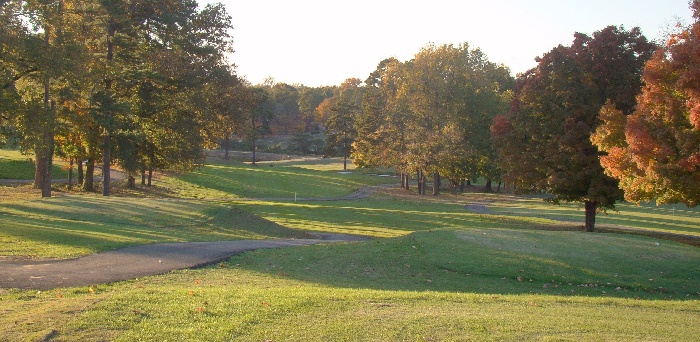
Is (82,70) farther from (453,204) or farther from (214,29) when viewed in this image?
(453,204)

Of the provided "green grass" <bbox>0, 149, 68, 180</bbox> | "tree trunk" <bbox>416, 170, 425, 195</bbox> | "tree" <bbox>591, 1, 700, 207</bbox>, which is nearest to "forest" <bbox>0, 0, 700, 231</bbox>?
"tree" <bbox>591, 1, 700, 207</bbox>

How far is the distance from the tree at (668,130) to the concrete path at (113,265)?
14465mm

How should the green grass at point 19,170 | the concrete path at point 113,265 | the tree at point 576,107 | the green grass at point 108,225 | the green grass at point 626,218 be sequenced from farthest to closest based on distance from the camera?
the green grass at point 19,170 → the green grass at point 626,218 → the tree at point 576,107 → the green grass at point 108,225 → the concrete path at point 113,265

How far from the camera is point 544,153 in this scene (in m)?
30.2

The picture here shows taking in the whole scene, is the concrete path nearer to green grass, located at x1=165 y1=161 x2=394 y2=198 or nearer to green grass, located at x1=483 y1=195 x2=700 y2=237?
green grass, located at x1=483 y1=195 x2=700 y2=237

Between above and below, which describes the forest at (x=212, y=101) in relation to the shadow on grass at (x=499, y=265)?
above

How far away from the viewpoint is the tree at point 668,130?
19.2 metres

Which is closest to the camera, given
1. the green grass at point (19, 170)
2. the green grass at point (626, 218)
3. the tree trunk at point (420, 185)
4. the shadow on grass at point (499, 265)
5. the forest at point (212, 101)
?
the shadow on grass at point (499, 265)

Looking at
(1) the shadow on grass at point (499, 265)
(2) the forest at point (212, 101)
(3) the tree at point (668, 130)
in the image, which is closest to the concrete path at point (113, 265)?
(1) the shadow on grass at point (499, 265)

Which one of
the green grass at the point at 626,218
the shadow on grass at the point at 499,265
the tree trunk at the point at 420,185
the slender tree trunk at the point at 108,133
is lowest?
the green grass at the point at 626,218

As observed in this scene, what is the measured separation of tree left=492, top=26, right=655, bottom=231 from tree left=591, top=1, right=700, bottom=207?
5.82 m

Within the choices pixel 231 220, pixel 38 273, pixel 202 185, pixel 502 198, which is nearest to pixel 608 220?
pixel 502 198

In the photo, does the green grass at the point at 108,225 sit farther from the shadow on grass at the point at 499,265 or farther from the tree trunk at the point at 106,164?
the tree trunk at the point at 106,164

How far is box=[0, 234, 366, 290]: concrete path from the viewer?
11.6 meters
